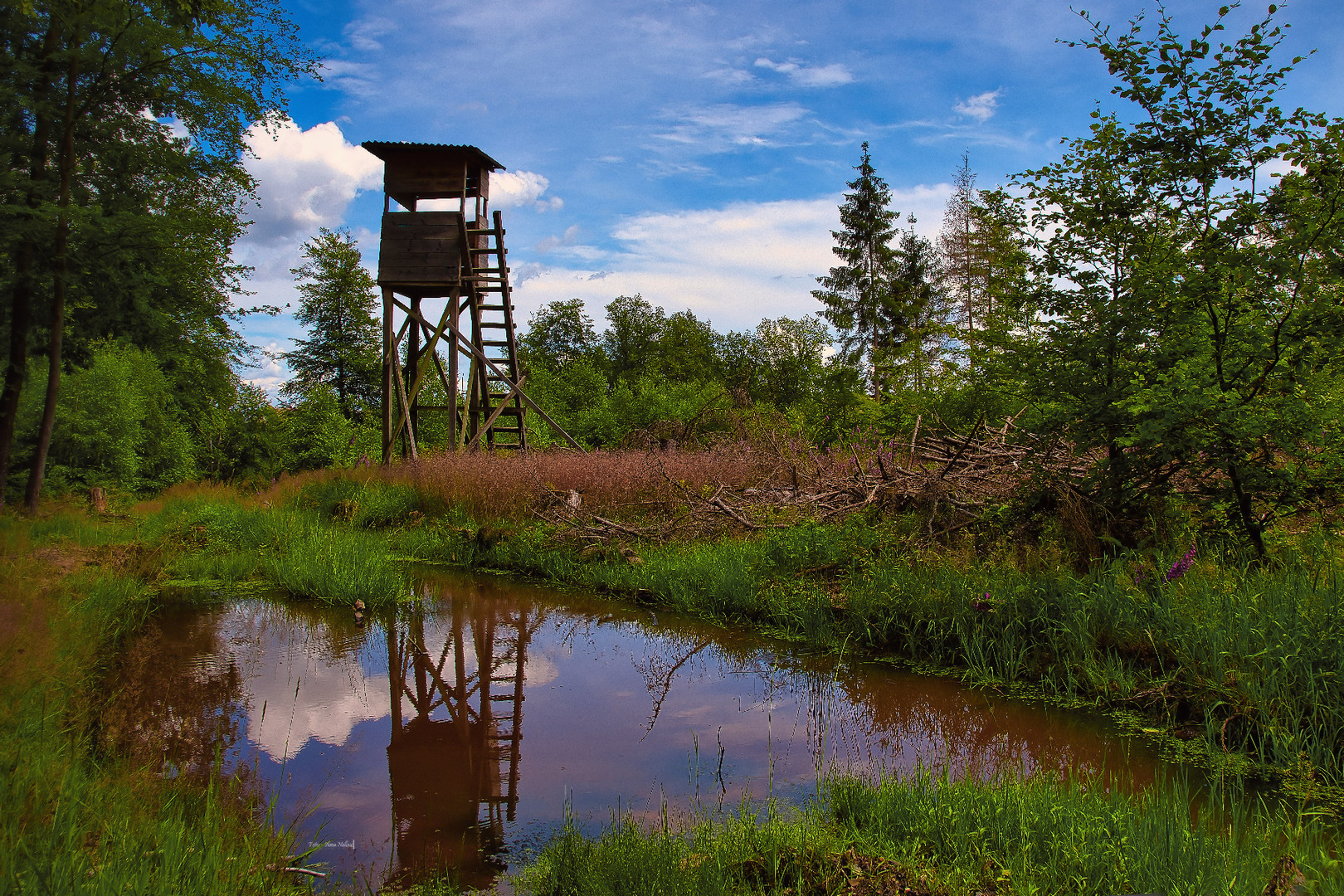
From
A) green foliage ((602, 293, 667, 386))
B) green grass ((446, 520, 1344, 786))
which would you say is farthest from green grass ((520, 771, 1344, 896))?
green foliage ((602, 293, 667, 386))

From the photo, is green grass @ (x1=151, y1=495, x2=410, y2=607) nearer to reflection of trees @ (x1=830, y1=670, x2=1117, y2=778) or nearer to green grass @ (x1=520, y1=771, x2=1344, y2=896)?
reflection of trees @ (x1=830, y1=670, x2=1117, y2=778)

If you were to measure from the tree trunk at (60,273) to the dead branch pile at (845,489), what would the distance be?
8287 millimetres

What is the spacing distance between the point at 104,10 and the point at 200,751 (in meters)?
11.9

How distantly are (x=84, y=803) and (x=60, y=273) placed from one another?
12.4 m

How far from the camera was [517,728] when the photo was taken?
506 centimetres

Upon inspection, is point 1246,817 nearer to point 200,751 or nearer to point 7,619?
point 200,751

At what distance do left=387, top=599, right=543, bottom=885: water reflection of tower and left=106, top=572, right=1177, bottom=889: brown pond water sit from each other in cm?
2

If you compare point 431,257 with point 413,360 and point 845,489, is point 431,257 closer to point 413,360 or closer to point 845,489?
point 413,360

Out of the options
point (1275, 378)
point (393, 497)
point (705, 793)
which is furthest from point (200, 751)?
point (393, 497)

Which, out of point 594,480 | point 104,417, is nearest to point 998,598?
point 594,480

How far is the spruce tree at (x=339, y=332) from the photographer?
3512cm

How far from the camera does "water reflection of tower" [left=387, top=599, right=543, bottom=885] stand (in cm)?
356

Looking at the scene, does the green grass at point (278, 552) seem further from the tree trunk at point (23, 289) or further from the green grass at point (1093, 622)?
the green grass at point (1093, 622)

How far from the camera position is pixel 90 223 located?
11.6 metres
